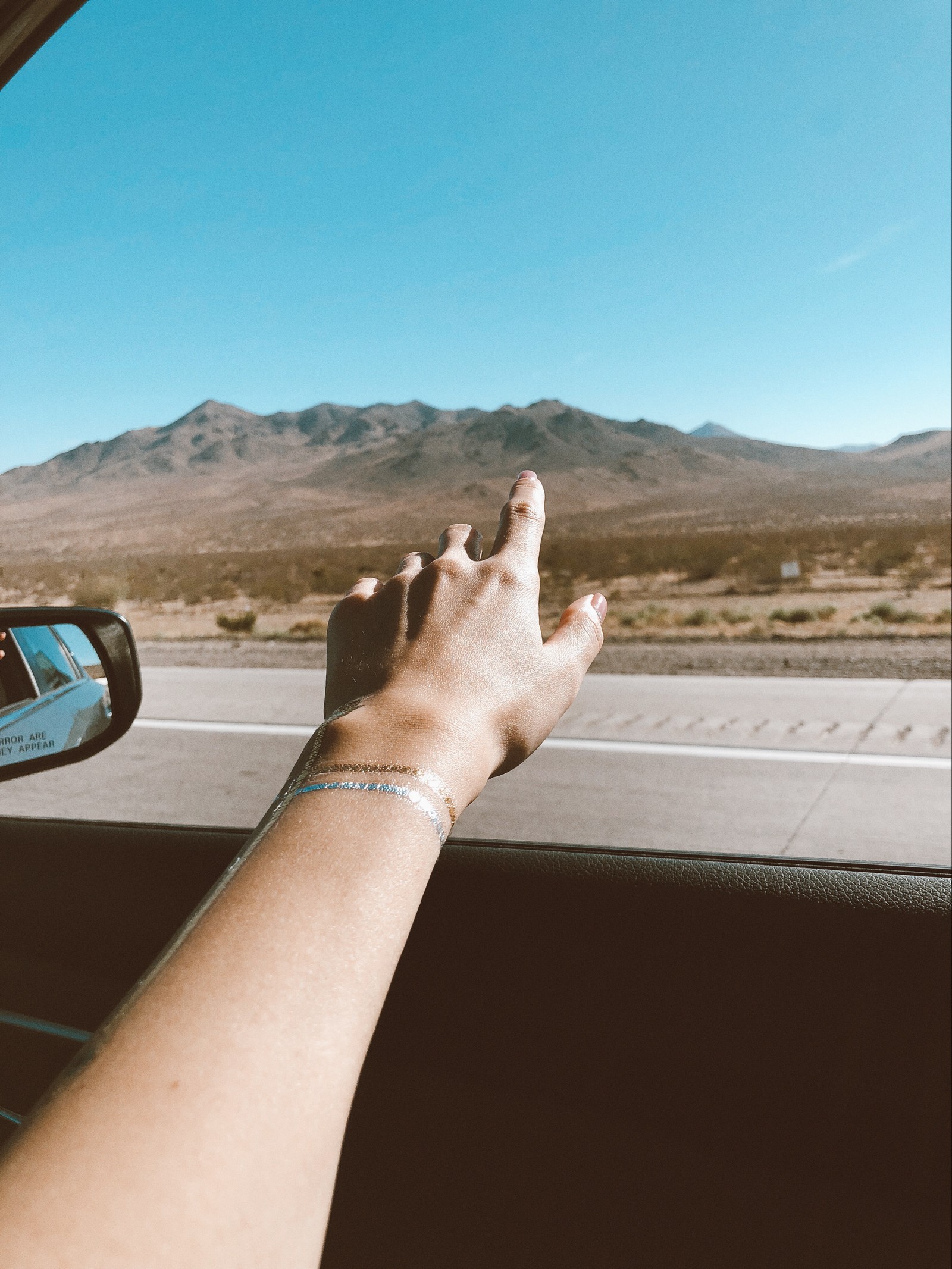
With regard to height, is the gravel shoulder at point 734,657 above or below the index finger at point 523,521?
below

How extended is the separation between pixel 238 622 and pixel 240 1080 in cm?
1662

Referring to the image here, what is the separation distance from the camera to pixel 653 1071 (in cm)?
133

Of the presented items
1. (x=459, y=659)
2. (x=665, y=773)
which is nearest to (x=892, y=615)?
(x=665, y=773)

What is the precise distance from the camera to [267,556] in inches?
1336

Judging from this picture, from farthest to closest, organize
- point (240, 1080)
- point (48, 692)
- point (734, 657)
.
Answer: point (734, 657)
point (48, 692)
point (240, 1080)

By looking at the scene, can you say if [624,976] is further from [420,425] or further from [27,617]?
[420,425]

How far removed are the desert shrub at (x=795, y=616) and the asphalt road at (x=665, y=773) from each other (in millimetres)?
6696

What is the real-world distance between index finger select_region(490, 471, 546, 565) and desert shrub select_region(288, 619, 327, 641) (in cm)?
1315

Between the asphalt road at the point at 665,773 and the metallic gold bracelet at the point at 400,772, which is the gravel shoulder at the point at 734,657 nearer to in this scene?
the asphalt road at the point at 665,773

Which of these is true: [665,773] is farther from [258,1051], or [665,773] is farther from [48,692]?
[258,1051]

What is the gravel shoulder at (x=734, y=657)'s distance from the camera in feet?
29.9

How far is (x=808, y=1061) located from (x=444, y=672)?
35.8 inches

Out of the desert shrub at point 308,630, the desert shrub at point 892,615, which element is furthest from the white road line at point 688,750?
the desert shrub at point 892,615

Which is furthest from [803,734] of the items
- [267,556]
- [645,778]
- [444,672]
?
[267,556]
